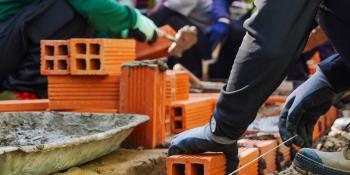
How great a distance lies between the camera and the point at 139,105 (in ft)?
9.75

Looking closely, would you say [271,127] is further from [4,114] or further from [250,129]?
[4,114]

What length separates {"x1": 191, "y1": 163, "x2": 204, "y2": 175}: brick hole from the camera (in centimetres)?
225

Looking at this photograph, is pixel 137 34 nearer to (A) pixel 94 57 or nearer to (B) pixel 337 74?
(A) pixel 94 57

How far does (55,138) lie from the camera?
267 cm

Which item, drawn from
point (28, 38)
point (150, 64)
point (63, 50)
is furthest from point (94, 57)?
point (28, 38)

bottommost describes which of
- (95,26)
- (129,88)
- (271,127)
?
(271,127)

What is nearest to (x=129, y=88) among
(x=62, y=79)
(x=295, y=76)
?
(x=62, y=79)

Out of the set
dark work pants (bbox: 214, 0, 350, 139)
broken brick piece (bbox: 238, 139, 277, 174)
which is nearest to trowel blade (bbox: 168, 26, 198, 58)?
broken brick piece (bbox: 238, 139, 277, 174)

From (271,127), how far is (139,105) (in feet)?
3.26

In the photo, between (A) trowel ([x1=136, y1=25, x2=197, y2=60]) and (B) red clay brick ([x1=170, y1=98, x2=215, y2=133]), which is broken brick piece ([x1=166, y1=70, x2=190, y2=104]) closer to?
(B) red clay brick ([x1=170, y1=98, x2=215, y2=133])

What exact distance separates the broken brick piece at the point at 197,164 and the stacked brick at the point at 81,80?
0.88m

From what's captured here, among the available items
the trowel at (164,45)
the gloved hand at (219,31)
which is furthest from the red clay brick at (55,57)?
the gloved hand at (219,31)

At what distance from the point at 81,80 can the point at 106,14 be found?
993 mm

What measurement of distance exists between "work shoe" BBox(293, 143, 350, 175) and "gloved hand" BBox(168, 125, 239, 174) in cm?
28
